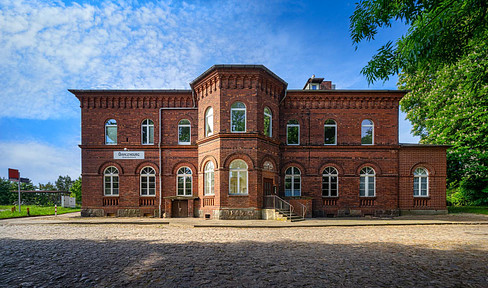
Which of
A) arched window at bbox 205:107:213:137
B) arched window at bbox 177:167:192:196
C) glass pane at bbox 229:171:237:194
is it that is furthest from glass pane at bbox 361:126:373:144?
arched window at bbox 177:167:192:196

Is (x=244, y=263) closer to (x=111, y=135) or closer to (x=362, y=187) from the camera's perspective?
(x=362, y=187)

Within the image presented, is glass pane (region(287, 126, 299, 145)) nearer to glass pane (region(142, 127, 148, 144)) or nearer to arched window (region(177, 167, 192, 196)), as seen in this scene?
arched window (region(177, 167, 192, 196))

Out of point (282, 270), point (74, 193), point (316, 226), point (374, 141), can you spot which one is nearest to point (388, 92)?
point (374, 141)

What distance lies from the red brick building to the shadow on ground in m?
10.4

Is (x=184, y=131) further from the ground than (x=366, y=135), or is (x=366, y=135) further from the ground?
(x=184, y=131)

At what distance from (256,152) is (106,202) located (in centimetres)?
1106

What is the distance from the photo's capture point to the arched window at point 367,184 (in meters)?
19.4

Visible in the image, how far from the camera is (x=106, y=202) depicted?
63.6 feet

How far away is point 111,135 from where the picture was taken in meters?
20.0

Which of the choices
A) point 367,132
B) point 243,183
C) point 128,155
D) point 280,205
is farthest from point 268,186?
point 128,155

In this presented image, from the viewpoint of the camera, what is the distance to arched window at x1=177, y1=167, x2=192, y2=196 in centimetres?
1944

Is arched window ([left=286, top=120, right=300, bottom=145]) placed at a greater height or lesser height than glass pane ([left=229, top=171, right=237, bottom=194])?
greater

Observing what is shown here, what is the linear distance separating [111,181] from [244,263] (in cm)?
1614

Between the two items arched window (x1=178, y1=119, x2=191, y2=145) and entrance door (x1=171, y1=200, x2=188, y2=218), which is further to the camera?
arched window (x1=178, y1=119, x2=191, y2=145)
